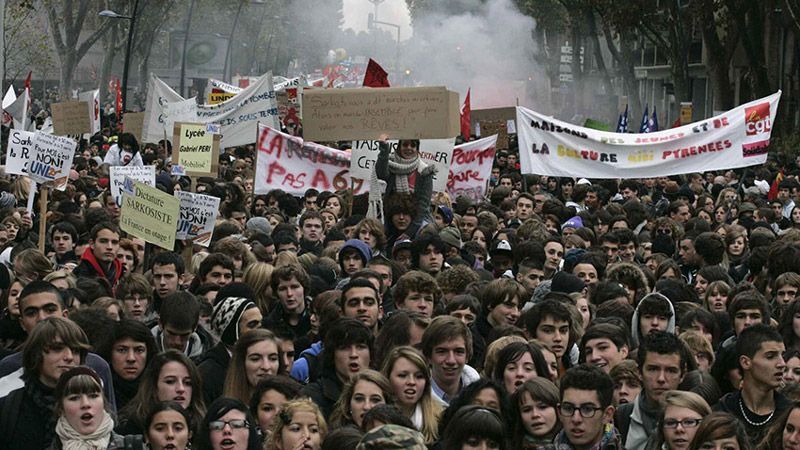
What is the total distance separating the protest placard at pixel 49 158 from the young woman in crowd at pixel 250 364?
649 centimetres

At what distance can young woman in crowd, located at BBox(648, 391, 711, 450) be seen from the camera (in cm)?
588

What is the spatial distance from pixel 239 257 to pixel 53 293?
296 cm

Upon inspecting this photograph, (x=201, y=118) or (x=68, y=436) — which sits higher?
(x=201, y=118)

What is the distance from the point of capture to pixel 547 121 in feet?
51.0

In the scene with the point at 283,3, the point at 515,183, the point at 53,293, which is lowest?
the point at 53,293

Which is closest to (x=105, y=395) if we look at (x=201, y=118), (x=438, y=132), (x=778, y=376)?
(x=778, y=376)

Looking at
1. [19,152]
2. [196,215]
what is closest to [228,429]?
[196,215]

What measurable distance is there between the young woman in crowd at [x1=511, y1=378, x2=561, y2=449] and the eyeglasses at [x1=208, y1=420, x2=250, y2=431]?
122cm

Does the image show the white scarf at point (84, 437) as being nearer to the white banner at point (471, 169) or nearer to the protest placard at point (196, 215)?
the protest placard at point (196, 215)

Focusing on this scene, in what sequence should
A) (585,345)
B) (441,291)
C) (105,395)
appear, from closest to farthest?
(105,395) < (585,345) < (441,291)

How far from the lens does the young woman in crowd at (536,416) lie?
6.34m

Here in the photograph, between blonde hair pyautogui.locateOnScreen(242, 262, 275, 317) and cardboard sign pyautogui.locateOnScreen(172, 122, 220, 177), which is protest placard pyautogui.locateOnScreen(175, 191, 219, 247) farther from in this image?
cardboard sign pyautogui.locateOnScreen(172, 122, 220, 177)

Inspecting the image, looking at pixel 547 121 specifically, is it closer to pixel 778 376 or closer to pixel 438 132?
pixel 438 132

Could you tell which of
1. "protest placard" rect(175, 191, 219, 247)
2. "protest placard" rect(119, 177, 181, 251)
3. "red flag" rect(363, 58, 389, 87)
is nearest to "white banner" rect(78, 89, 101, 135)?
"red flag" rect(363, 58, 389, 87)
